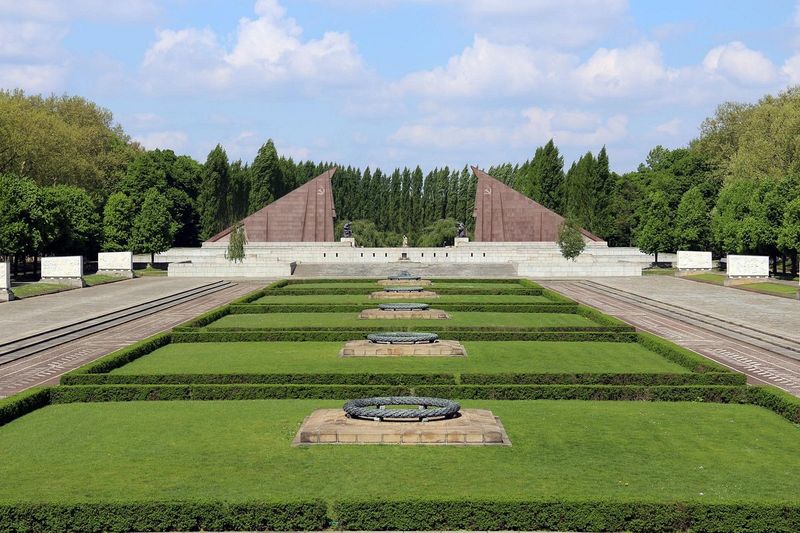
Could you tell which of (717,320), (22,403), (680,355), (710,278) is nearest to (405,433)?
(22,403)

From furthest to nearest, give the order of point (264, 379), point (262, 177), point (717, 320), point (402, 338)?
1. point (262, 177)
2. point (717, 320)
3. point (402, 338)
4. point (264, 379)

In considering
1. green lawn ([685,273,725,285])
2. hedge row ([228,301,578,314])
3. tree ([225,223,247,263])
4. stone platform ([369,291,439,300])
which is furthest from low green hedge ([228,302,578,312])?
tree ([225,223,247,263])

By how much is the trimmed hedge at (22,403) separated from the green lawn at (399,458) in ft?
0.65

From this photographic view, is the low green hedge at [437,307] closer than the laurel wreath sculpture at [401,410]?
No

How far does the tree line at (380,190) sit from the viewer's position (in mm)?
50969

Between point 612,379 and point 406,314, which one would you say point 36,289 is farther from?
point 612,379

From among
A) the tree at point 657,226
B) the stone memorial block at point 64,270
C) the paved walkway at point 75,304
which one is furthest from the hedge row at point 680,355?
the tree at point 657,226

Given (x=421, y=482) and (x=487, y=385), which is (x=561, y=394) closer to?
(x=487, y=385)

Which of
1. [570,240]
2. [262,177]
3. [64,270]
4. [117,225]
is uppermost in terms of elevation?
[262,177]

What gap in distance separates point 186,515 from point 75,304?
2723 cm

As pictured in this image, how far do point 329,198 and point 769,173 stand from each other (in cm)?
3113

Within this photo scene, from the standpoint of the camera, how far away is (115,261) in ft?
173

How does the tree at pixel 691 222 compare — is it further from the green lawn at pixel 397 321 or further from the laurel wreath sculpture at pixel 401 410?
the laurel wreath sculpture at pixel 401 410

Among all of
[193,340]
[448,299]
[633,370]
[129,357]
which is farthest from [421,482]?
[448,299]
